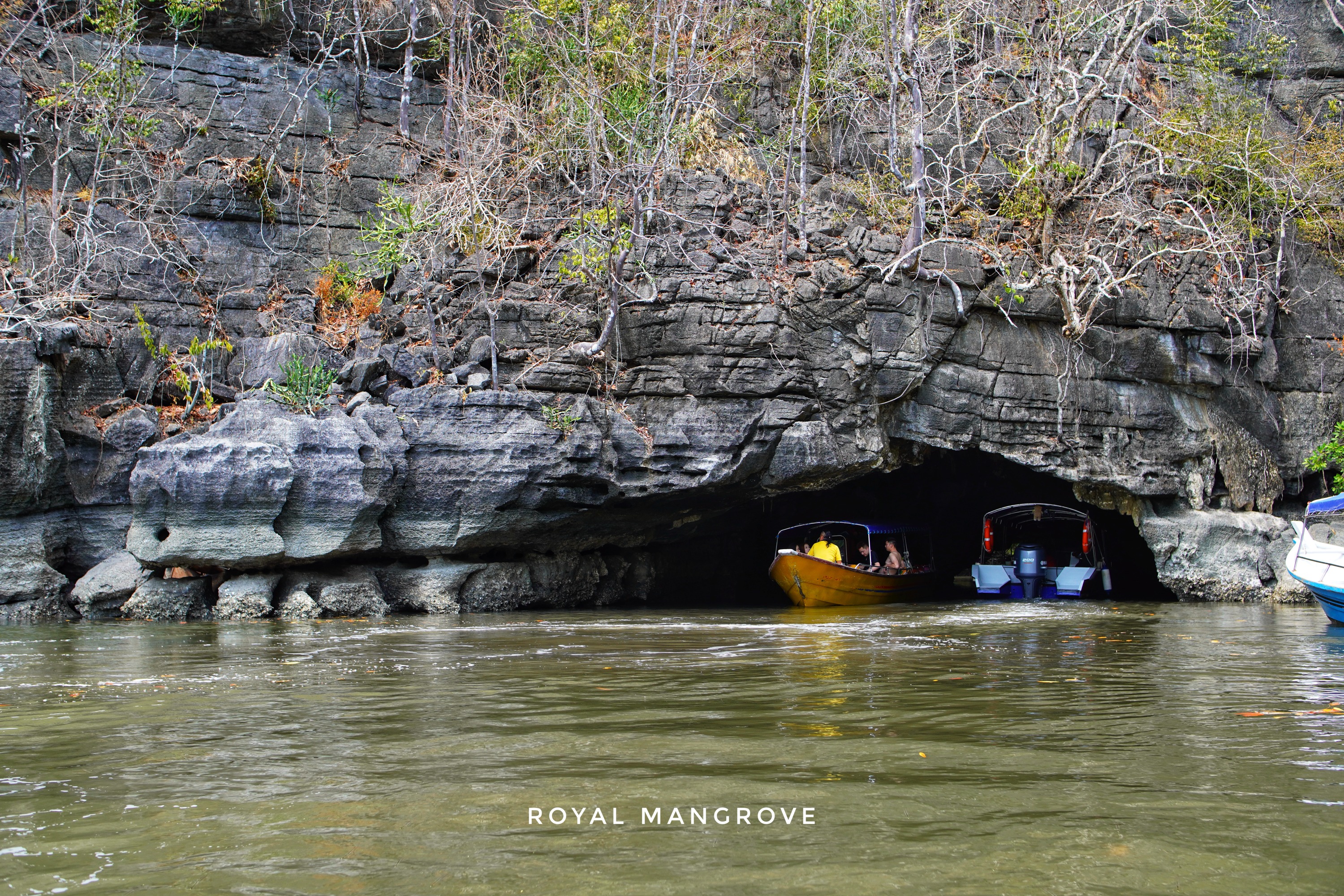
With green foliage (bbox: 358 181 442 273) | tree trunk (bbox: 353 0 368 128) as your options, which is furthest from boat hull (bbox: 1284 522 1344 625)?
tree trunk (bbox: 353 0 368 128)

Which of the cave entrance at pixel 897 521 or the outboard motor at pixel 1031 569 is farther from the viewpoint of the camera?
the cave entrance at pixel 897 521

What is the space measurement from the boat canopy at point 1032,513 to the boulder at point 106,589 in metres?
15.3

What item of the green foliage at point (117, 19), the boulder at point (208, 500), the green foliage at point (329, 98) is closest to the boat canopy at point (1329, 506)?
the boulder at point (208, 500)

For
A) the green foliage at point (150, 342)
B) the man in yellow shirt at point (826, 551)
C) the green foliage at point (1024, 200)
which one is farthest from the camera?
the green foliage at point (1024, 200)

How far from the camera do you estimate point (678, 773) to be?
13.6 ft

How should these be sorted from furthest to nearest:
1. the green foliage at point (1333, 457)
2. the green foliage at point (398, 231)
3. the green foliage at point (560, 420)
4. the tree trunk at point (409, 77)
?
the tree trunk at point (409, 77)
the green foliage at point (1333, 457)
the green foliage at point (398, 231)
the green foliage at point (560, 420)

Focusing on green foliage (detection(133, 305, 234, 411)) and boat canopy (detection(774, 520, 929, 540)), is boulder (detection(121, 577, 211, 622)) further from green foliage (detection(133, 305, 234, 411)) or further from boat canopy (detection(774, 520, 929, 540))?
boat canopy (detection(774, 520, 929, 540))

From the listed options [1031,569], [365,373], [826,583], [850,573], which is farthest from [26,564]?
[1031,569]

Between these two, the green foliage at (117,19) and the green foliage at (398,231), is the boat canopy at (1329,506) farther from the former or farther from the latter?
the green foliage at (117,19)

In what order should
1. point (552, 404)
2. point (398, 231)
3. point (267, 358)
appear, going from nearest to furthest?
point (552, 404) → point (267, 358) → point (398, 231)

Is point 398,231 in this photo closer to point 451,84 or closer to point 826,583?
point 451,84

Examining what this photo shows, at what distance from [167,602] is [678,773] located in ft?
40.3

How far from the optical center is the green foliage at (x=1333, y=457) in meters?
17.0

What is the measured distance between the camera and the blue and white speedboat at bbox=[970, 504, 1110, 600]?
19125mm
